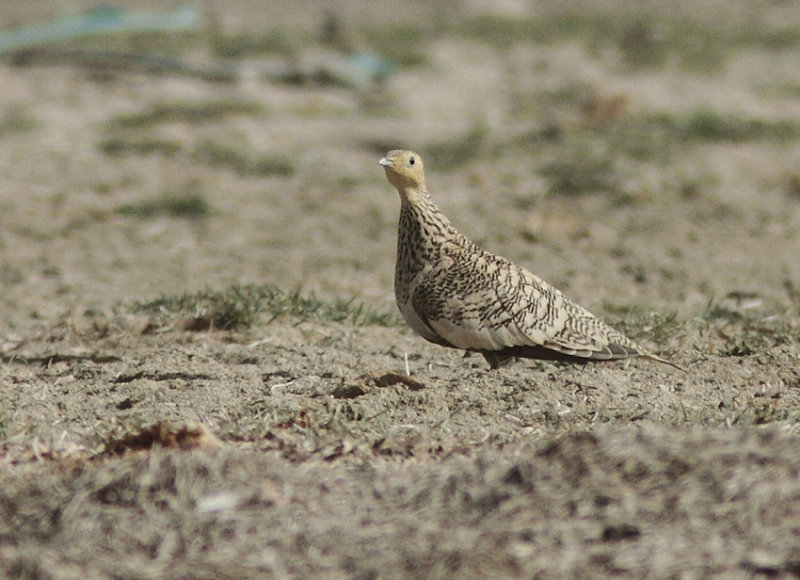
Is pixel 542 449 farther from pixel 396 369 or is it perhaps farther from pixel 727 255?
pixel 727 255

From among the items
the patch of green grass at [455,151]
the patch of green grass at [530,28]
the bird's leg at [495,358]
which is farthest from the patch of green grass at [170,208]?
the patch of green grass at [530,28]

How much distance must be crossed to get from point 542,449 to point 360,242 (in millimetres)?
4215

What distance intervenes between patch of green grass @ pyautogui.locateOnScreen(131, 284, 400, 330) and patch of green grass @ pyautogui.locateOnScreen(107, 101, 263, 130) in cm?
485

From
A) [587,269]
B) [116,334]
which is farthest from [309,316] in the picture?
[587,269]

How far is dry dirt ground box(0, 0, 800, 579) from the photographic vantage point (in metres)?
3.13

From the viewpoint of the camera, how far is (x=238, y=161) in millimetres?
9320

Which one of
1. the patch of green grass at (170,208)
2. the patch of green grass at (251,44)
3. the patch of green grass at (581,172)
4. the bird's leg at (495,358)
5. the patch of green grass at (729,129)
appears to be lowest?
the patch of green grass at (170,208)

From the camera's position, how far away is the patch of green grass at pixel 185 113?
10352 mm

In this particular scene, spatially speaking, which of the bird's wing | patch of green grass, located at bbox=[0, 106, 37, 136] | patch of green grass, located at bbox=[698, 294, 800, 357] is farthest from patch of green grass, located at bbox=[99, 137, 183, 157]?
the bird's wing

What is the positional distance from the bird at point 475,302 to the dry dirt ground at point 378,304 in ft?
0.43

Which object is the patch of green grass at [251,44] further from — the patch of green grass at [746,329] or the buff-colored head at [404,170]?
the buff-colored head at [404,170]

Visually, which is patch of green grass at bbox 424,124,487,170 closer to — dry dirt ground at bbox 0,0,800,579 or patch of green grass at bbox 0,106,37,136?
dry dirt ground at bbox 0,0,800,579

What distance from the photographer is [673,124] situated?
10.1 metres

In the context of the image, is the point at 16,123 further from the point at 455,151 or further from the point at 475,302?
the point at 475,302
